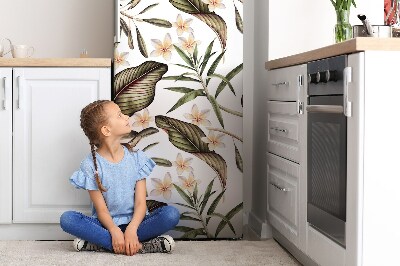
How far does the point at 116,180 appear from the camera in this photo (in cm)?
359

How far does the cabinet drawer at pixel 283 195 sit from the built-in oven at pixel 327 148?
0.76 ft

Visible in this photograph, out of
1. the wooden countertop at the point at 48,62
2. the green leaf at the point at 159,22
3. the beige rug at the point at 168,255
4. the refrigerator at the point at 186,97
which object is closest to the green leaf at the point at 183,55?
the refrigerator at the point at 186,97

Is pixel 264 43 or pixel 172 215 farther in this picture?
pixel 264 43

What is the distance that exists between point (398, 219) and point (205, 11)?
5.88ft

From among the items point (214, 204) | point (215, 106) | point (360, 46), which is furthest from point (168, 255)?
point (360, 46)

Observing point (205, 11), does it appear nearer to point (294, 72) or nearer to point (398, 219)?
point (294, 72)

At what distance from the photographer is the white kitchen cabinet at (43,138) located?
3.81 m

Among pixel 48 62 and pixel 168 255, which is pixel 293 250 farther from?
pixel 48 62

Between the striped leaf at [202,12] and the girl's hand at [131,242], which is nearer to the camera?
the girl's hand at [131,242]

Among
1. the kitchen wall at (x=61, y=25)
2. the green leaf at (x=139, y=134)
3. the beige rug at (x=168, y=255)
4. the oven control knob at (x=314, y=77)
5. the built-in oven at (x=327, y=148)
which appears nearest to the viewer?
the built-in oven at (x=327, y=148)

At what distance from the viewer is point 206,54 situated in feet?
12.8

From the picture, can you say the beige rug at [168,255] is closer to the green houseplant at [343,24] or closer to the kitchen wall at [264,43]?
the kitchen wall at [264,43]

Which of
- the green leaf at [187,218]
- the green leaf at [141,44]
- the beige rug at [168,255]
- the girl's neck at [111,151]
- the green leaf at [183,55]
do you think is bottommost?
the beige rug at [168,255]

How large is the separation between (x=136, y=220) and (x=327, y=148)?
3.78 feet
